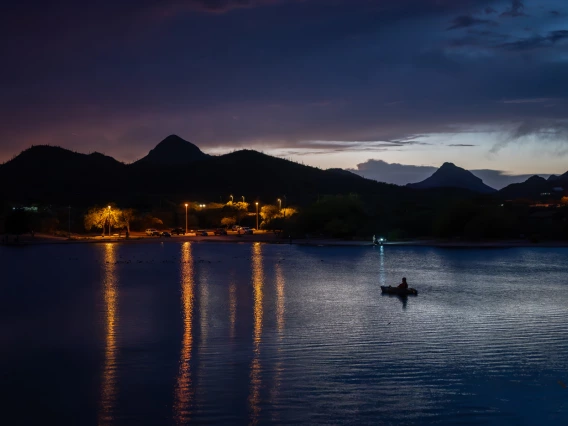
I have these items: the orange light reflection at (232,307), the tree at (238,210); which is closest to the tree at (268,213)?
the tree at (238,210)

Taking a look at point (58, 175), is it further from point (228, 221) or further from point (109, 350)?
point (109, 350)

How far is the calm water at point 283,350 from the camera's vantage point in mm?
12172

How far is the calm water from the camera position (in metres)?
12.2

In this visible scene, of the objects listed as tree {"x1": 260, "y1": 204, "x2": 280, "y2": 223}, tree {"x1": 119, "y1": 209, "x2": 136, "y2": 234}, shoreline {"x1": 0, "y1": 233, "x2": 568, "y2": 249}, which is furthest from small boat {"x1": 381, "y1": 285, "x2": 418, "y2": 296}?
tree {"x1": 260, "y1": 204, "x2": 280, "y2": 223}

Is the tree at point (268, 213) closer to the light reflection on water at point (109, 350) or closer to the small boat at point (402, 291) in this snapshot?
the light reflection on water at point (109, 350)

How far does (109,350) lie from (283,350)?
4.54m

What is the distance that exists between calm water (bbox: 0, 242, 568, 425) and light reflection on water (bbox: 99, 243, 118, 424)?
55mm

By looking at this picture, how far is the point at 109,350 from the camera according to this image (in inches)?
666

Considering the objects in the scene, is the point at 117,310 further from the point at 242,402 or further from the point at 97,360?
the point at 242,402

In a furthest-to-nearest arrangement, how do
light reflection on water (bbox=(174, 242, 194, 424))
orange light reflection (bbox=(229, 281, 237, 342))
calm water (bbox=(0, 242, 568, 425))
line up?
orange light reflection (bbox=(229, 281, 237, 342))
calm water (bbox=(0, 242, 568, 425))
light reflection on water (bbox=(174, 242, 194, 424))

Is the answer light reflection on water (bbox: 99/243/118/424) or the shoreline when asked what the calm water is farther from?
the shoreline

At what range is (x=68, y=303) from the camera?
2603 centimetres

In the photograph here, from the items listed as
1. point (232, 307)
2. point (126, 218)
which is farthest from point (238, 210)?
point (232, 307)

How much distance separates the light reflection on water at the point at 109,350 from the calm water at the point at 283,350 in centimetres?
5
